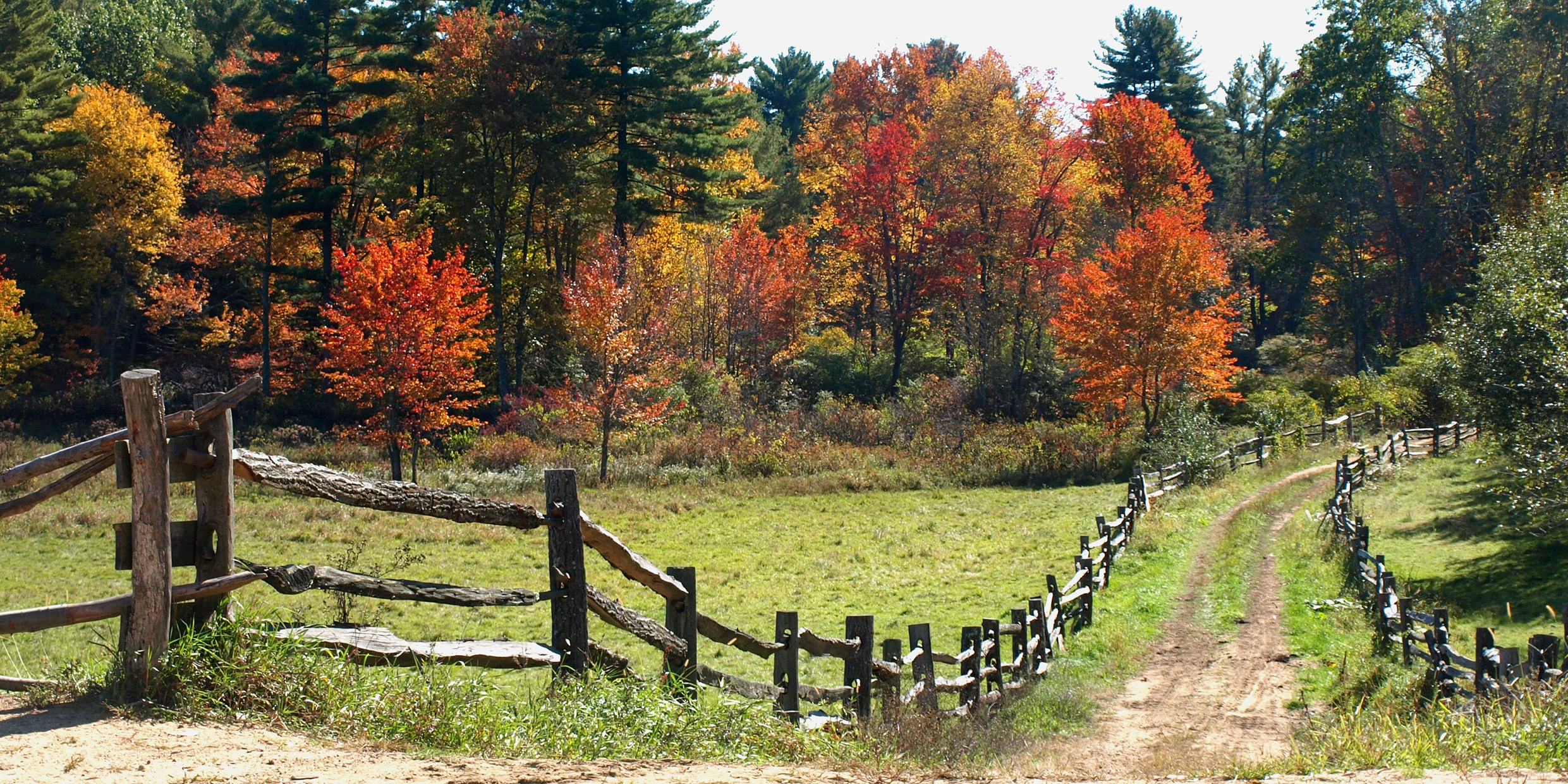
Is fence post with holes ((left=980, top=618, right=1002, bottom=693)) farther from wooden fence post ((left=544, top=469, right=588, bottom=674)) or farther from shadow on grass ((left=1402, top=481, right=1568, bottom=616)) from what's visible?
shadow on grass ((left=1402, top=481, right=1568, bottom=616))

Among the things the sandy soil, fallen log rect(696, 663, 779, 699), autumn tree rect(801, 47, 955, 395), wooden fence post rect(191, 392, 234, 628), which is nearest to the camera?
the sandy soil

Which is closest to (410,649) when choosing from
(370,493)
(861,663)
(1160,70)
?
(370,493)

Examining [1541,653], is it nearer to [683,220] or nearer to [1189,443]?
[1189,443]

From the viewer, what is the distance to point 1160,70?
63469 millimetres

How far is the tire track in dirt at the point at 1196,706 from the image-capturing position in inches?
355

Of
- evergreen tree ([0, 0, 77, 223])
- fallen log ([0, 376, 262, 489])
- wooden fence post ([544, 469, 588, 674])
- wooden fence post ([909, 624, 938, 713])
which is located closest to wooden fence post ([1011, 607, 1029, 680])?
wooden fence post ([909, 624, 938, 713])

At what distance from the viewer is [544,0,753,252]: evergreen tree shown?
44188 millimetres

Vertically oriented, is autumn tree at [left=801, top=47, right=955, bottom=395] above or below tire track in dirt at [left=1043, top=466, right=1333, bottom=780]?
above

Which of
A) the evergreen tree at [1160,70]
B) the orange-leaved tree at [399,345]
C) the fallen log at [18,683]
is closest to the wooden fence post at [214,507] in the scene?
the fallen log at [18,683]

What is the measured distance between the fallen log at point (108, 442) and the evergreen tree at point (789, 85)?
7311 centimetres

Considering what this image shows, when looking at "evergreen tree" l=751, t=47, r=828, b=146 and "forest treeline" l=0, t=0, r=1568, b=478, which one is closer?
"forest treeline" l=0, t=0, r=1568, b=478

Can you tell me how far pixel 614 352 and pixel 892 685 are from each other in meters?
27.4

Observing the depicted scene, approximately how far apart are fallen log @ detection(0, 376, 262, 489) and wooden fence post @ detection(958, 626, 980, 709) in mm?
7391

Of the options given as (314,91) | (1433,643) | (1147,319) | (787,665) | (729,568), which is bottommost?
(729,568)
